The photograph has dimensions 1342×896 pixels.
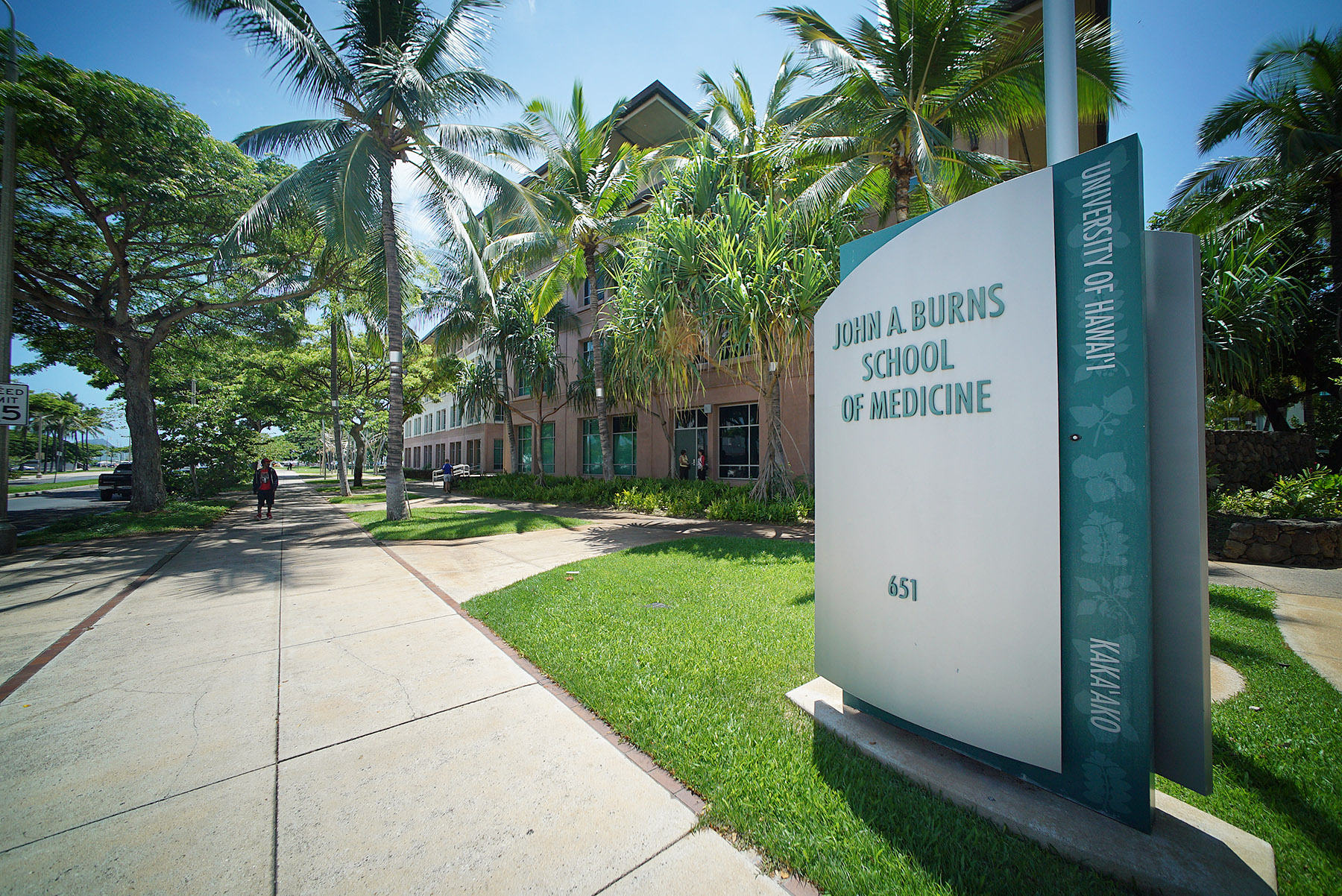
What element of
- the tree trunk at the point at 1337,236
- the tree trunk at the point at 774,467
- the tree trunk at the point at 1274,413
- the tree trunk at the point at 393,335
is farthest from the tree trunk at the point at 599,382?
the tree trunk at the point at 1274,413

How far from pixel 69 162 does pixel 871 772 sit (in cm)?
1904

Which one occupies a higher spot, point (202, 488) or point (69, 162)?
point (69, 162)

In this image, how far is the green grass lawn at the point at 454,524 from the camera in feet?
37.3

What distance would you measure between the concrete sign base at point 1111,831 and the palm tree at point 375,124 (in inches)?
530

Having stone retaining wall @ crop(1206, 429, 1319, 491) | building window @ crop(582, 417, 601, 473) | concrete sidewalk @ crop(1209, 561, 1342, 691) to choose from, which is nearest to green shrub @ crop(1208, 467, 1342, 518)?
concrete sidewalk @ crop(1209, 561, 1342, 691)

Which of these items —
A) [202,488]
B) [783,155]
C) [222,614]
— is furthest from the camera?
[202,488]

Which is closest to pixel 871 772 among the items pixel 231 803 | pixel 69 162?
pixel 231 803

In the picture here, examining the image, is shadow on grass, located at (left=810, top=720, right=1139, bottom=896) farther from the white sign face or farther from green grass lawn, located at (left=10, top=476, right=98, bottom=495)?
green grass lawn, located at (left=10, top=476, right=98, bottom=495)

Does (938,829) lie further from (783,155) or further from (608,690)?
(783,155)

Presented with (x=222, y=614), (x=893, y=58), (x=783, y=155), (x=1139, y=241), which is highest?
(x=893, y=58)

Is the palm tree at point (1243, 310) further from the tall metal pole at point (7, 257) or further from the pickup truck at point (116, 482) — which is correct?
the pickup truck at point (116, 482)

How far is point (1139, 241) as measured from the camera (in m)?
2.18

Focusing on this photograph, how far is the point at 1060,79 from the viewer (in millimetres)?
2842

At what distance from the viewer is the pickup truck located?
2394 cm
